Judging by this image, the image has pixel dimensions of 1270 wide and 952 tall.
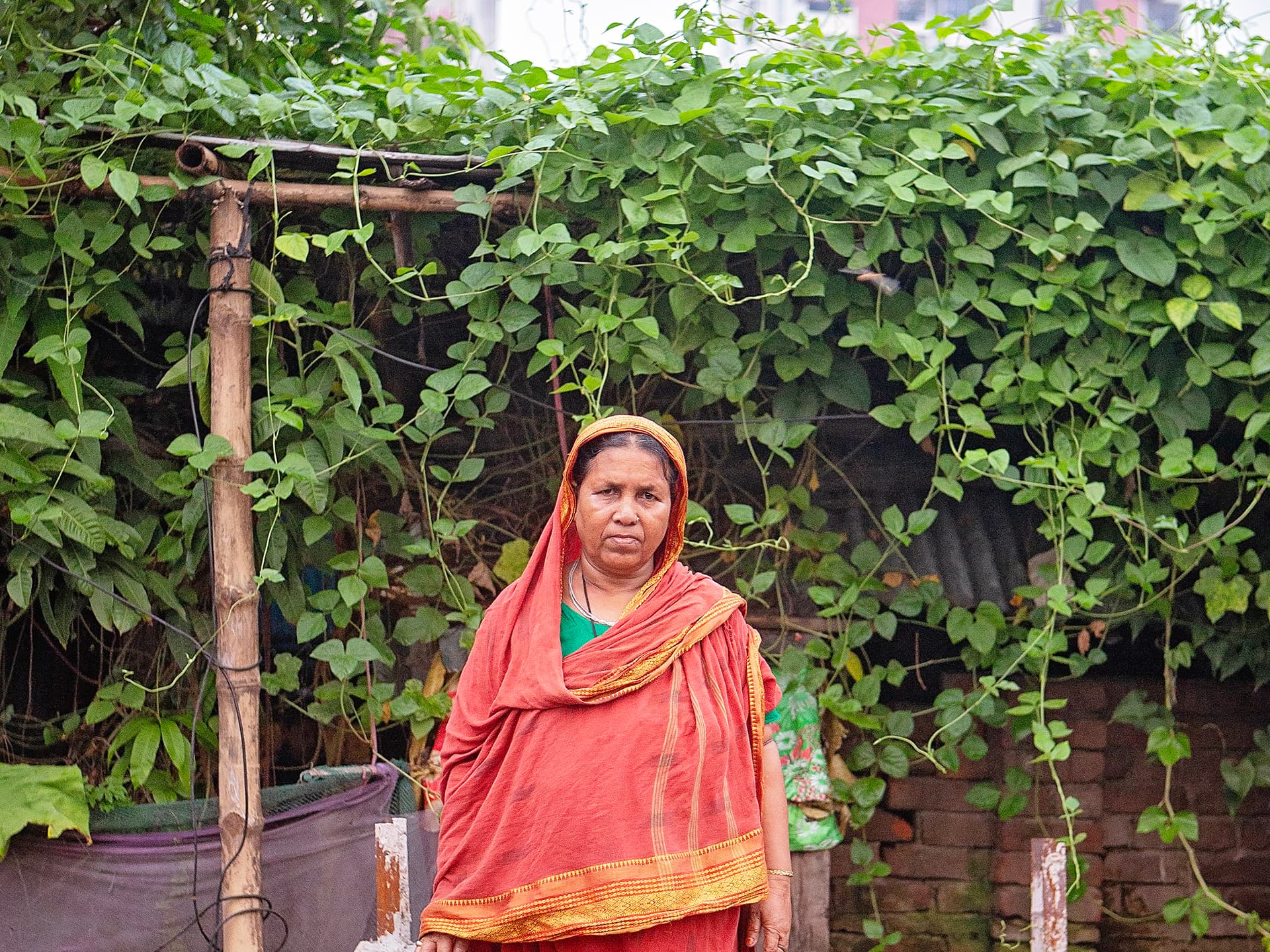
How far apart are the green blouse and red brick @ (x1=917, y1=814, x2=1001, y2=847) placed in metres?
2.04

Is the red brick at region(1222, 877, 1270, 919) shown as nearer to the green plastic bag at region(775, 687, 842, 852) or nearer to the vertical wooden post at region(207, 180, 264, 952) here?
the green plastic bag at region(775, 687, 842, 852)

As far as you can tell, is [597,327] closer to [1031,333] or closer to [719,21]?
[719,21]

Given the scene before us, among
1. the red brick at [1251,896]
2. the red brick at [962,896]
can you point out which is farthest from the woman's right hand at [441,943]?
the red brick at [1251,896]

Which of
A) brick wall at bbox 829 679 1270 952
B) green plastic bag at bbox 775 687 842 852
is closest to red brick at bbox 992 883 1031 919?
brick wall at bbox 829 679 1270 952

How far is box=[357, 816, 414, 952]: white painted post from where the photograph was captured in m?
2.93

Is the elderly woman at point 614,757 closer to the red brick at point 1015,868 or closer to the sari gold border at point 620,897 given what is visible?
→ the sari gold border at point 620,897

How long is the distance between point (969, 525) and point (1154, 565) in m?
0.78

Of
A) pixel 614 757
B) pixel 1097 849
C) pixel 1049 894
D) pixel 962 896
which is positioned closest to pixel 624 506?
pixel 614 757

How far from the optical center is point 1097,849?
3791 mm

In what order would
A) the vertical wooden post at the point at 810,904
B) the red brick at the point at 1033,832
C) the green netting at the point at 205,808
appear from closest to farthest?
the green netting at the point at 205,808 < the vertical wooden post at the point at 810,904 < the red brick at the point at 1033,832

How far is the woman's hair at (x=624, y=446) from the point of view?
2.30m

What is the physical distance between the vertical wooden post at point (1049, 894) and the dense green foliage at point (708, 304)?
10.5 inches

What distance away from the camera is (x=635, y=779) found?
2156 mm

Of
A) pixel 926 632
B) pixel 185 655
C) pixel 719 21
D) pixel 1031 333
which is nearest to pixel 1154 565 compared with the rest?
pixel 1031 333
